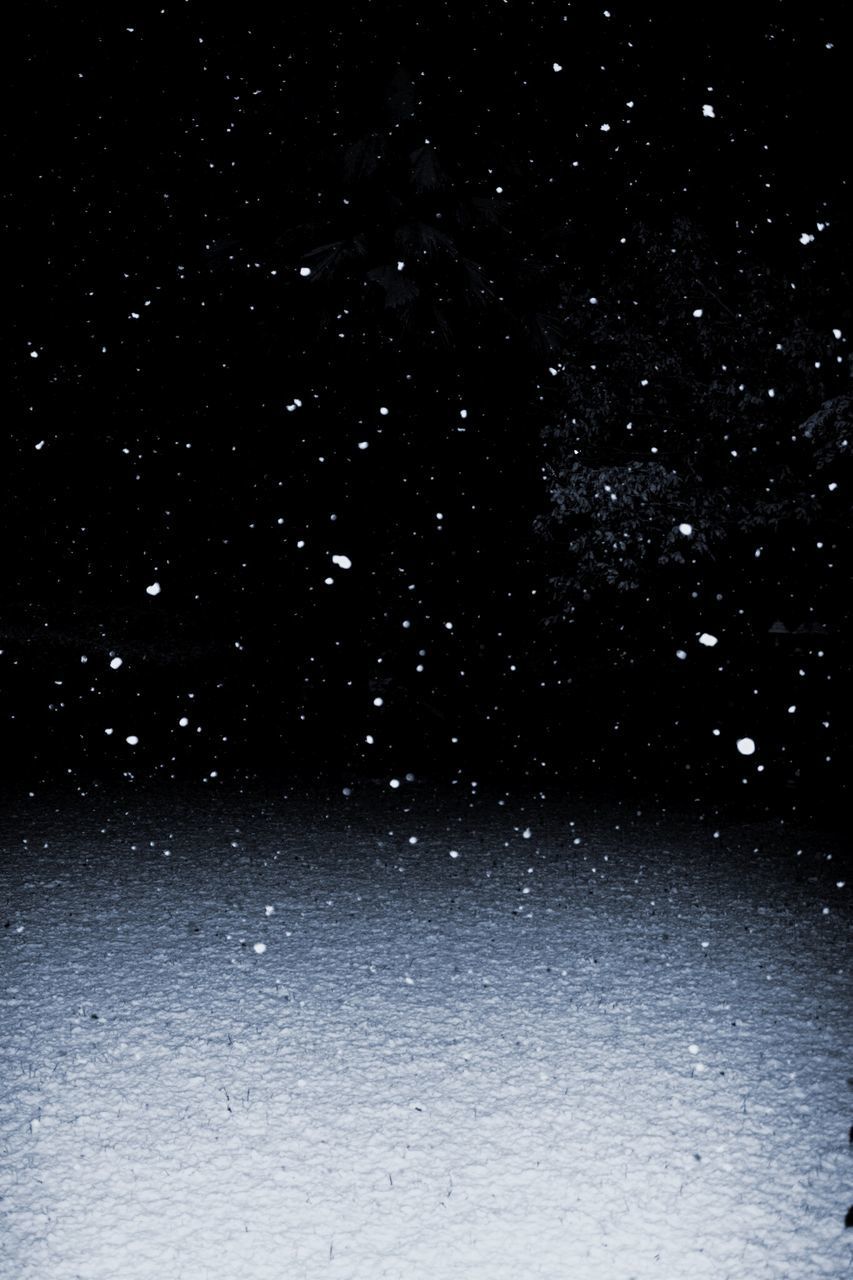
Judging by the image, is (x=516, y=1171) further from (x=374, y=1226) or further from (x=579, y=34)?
(x=579, y=34)

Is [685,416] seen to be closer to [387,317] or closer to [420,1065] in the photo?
[387,317]

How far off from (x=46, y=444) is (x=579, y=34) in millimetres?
16631

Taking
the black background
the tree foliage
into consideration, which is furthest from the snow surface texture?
the tree foliage

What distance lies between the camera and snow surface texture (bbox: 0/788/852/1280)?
128 inches

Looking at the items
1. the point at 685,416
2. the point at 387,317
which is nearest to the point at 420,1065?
the point at 387,317

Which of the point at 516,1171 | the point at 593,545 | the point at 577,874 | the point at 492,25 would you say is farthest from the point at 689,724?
the point at 516,1171

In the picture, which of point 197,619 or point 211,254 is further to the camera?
point 197,619

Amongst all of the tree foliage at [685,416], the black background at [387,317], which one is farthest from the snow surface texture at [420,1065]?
the tree foliage at [685,416]

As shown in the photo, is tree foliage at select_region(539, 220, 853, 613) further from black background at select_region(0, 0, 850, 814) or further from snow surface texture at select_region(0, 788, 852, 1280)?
snow surface texture at select_region(0, 788, 852, 1280)

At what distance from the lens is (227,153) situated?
1214 cm

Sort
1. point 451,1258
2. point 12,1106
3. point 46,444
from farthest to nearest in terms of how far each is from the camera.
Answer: point 46,444, point 12,1106, point 451,1258

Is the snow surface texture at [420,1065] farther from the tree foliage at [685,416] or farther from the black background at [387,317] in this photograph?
the tree foliage at [685,416]

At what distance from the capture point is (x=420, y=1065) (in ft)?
14.3

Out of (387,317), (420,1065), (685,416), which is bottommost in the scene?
(420,1065)
